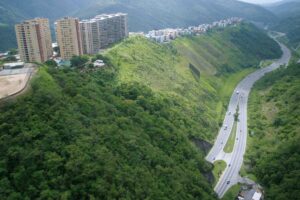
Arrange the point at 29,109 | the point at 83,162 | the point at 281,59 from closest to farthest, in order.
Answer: the point at 83,162
the point at 29,109
the point at 281,59

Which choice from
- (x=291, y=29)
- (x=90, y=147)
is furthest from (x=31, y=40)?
(x=291, y=29)

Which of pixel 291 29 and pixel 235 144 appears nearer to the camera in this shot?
pixel 235 144

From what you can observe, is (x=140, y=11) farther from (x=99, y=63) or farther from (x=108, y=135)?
(x=108, y=135)

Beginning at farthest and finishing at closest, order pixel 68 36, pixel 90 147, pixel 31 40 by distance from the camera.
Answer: pixel 68 36 → pixel 31 40 → pixel 90 147

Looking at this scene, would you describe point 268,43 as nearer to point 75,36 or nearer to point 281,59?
point 281,59

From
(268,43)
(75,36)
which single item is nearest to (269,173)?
(75,36)

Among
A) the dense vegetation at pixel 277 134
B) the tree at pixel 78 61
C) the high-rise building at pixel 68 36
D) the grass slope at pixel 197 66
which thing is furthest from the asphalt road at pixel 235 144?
the high-rise building at pixel 68 36
